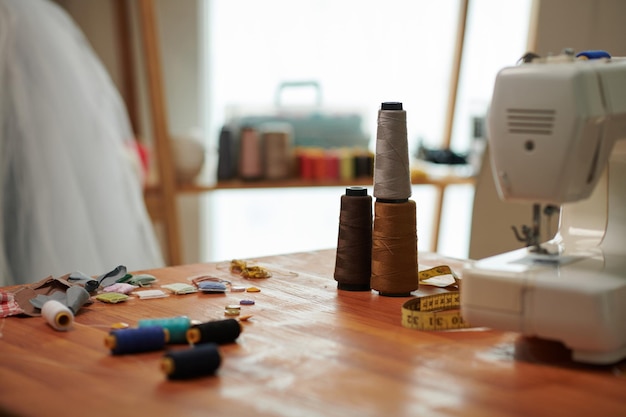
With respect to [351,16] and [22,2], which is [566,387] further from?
[351,16]

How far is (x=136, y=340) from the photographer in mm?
992

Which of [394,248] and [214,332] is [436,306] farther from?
[214,332]

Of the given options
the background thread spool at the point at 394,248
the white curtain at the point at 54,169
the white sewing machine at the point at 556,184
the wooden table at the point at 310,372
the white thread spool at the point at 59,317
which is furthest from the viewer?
the white curtain at the point at 54,169

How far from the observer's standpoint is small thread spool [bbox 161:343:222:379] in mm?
903

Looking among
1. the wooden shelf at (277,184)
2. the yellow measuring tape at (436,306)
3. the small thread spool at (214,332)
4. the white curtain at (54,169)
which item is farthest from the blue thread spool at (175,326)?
the wooden shelf at (277,184)

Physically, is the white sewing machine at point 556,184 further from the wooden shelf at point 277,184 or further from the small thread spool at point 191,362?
the wooden shelf at point 277,184

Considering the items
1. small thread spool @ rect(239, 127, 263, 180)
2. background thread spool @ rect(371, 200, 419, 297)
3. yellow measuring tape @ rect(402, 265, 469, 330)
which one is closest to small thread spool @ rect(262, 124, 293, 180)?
small thread spool @ rect(239, 127, 263, 180)

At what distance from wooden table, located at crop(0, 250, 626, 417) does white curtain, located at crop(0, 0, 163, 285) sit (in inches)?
43.5

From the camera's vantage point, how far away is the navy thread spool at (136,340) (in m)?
0.99

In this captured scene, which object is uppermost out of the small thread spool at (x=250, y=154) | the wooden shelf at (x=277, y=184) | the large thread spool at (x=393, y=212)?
the large thread spool at (x=393, y=212)

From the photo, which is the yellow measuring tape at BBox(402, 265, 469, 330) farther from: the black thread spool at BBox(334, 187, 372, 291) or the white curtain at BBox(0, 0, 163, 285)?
the white curtain at BBox(0, 0, 163, 285)

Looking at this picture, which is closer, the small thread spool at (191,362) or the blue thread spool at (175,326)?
the small thread spool at (191,362)

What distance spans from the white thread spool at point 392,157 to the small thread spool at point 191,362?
44 cm

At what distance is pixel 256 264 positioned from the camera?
149 cm
